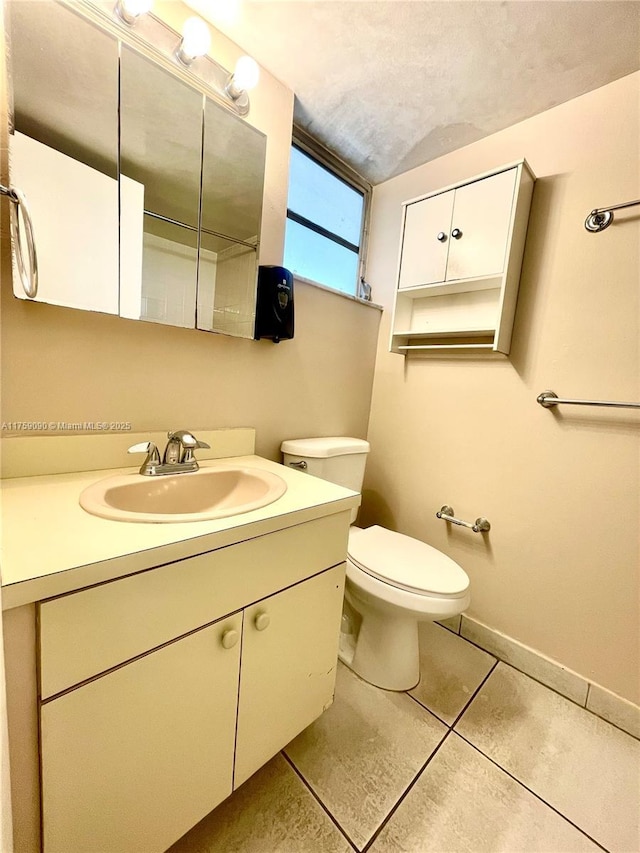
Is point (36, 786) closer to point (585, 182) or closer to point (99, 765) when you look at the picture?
point (99, 765)

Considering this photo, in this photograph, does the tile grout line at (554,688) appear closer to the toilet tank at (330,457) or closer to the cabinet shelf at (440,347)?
the toilet tank at (330,457)

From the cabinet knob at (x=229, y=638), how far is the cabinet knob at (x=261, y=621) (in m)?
0.05

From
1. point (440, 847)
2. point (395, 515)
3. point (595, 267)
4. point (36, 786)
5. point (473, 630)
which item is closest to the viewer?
point (36, 786)

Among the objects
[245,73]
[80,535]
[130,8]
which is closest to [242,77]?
[245,73]

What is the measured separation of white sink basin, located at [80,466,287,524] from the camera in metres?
0.71

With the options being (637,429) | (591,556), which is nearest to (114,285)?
(637,429)

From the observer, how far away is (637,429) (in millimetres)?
1125

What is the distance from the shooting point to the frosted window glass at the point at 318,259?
5.04 feet

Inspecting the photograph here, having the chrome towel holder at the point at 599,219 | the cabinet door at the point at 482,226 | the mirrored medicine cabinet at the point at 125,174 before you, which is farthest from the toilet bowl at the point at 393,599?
the chrome towel holder at the point at 599,219

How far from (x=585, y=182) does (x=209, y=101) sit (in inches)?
50.8

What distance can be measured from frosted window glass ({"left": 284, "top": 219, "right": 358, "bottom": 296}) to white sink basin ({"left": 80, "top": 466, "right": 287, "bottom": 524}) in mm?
887

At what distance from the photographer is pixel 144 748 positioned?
0.63 meters

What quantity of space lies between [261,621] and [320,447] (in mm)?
737

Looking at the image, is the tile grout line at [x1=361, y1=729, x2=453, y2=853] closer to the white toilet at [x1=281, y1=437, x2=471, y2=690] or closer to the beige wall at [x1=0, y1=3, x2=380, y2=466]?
the white toilet at [x1=281, y1=437, x2=471, y2=690]
